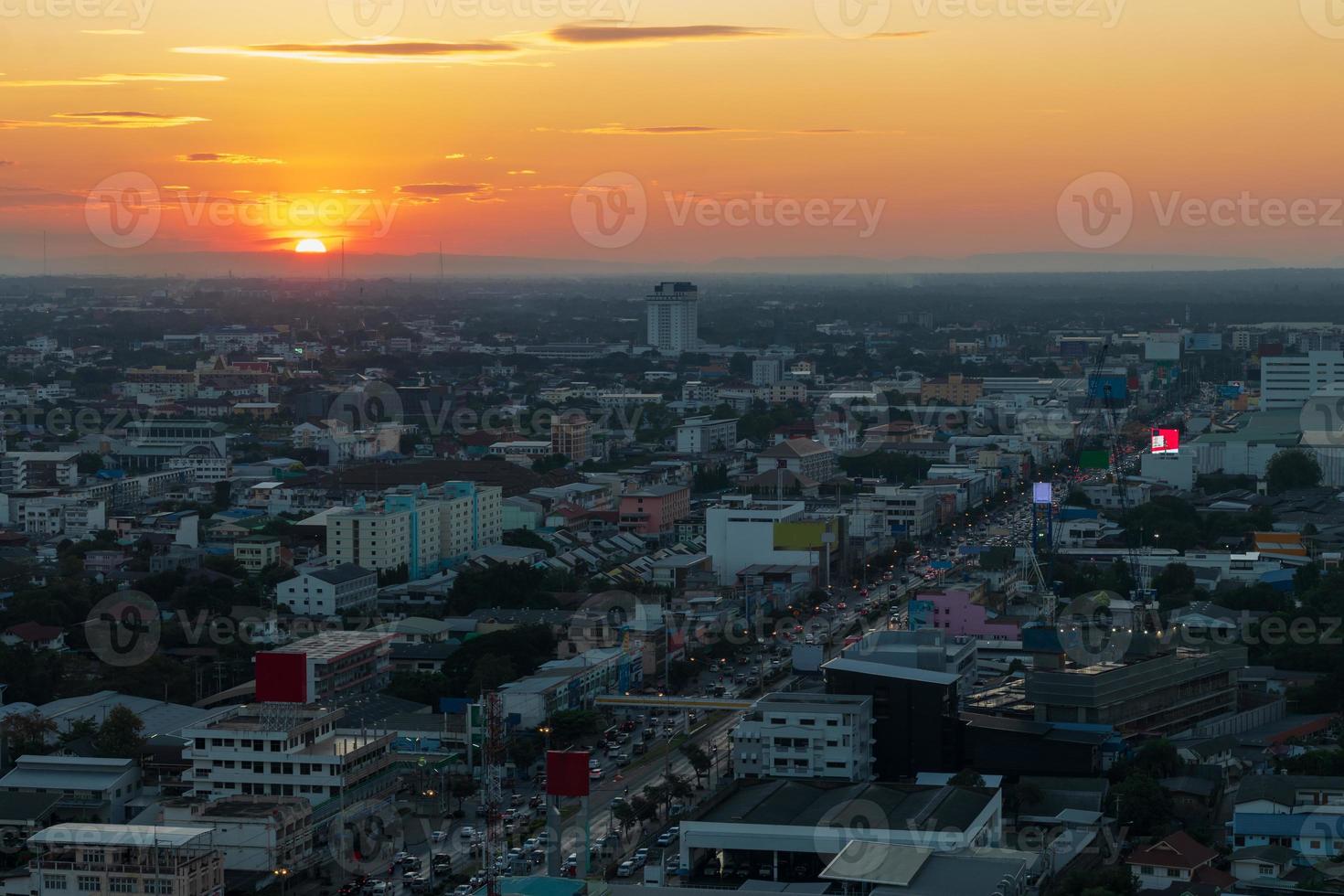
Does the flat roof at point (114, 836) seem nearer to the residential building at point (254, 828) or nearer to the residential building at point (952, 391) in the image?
the residential building at point (254, 828)

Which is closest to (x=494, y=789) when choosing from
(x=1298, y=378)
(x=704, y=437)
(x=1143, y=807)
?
(x=1143, y=807)

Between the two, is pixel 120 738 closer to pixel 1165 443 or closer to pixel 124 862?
pixel 124 862

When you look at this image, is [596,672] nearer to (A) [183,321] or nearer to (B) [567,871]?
(B) [567,871]

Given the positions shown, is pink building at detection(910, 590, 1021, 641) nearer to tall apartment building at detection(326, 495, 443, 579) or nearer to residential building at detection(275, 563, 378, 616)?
residential building at detection(275, 563, 378, 616)

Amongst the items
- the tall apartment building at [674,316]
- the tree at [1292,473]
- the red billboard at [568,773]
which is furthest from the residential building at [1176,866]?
the tall apartment building at [674,316]

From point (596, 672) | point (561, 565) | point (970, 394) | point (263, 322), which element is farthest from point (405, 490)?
point (263, 322)
